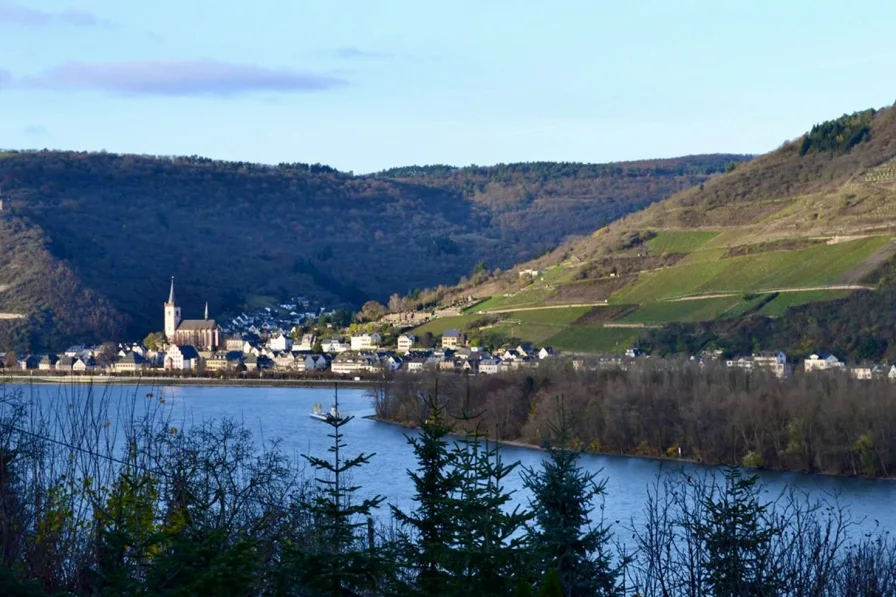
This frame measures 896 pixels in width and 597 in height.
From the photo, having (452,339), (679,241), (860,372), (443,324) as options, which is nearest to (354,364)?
(443,324)

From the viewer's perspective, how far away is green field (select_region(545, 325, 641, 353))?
42312 millimetres

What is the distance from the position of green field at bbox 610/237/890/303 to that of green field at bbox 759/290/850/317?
2.84 ft

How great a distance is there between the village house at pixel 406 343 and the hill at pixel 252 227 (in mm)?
16314

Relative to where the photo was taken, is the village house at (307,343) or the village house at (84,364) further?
the village house at (307,343)

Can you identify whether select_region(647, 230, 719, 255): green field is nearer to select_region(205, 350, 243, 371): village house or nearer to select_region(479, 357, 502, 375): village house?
select_region(479, 357, 502, 375): village house

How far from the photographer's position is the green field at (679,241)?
54750 millimetres

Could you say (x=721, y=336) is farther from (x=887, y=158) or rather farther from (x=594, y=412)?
(x=887, y=158)

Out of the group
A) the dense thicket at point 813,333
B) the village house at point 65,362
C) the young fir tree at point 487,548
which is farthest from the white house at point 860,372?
the village house at point 65,362

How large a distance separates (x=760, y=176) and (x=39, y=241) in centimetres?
3832

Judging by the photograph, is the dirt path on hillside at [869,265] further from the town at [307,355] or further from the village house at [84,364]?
the village house at [84,364]

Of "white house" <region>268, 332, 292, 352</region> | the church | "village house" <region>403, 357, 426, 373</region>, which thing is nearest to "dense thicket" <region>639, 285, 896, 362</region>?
"village house" <region>403, 357, 426, 373</region>

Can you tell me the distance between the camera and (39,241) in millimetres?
72625

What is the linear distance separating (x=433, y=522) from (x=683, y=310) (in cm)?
3883

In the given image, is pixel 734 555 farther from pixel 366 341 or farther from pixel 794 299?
pixel 366 341
